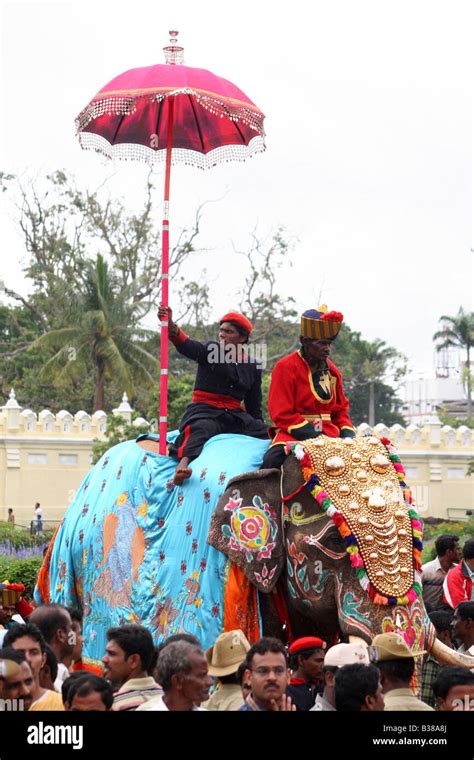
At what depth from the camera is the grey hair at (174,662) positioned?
16.6 feet

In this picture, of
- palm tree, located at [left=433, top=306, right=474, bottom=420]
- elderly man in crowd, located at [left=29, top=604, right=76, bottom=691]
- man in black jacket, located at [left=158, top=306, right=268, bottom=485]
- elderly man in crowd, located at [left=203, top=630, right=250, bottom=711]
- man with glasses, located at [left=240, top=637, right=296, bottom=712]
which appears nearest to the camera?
man with glasses, located at [left=240, top=637, right=296, bottom=712]

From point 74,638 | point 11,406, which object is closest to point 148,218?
point 11,406

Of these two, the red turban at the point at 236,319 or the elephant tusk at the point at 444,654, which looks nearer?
the elephant tusk at the point at 444,654

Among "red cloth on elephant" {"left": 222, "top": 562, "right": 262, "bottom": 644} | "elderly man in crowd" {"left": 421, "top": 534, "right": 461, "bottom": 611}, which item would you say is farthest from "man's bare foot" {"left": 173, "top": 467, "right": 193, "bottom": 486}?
"elderly man in crowd" {"left": 421, "top": 534, "right": 461, "bottom": 611}

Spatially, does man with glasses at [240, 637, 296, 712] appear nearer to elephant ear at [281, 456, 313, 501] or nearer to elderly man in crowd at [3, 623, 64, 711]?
elderly man in crowd at [3, 623, 64, 711]

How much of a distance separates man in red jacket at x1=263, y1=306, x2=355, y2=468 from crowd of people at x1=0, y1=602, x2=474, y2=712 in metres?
1.93

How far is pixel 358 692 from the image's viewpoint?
16.8 feet

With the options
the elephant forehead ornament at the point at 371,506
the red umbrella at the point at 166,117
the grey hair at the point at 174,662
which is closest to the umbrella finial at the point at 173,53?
the red umbrella at the point at 166,117

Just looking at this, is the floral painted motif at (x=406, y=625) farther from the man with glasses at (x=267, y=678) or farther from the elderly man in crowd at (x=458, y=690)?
the man with glasses at (x=267, y=678)

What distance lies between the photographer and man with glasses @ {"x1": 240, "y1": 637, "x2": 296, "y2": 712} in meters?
5.23

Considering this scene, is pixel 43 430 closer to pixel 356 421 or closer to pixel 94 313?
pixel 94 313

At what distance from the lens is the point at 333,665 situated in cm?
576

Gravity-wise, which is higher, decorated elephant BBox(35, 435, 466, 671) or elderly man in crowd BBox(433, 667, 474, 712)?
decorated elephant BBox(35, 435, 466, 671)
